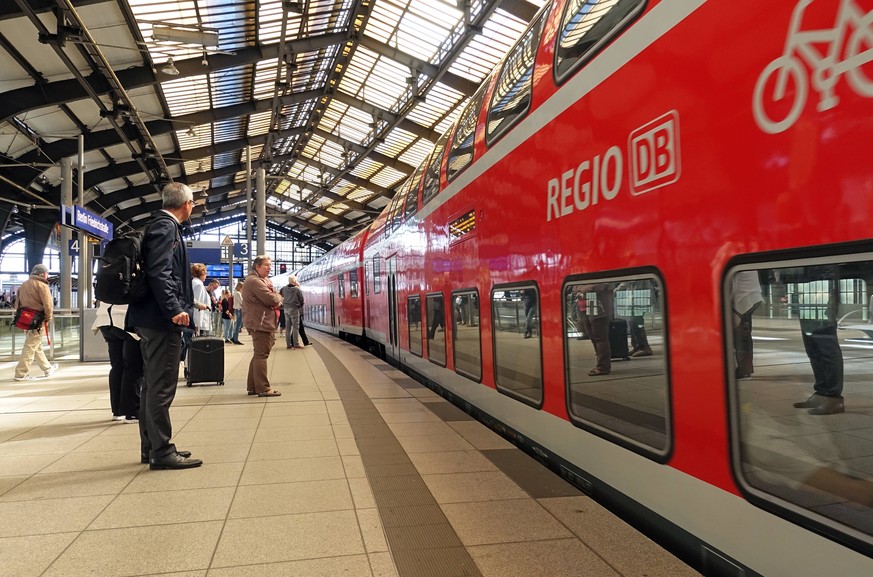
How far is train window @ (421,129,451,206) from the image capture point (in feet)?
21.2

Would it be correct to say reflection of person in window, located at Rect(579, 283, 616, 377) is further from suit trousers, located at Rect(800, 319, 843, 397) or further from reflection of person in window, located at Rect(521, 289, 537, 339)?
suit trousers, located at Rect(800, 319, 843, 397)

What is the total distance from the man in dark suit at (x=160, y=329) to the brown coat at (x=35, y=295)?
5.15 m

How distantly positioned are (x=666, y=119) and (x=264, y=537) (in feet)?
8.21

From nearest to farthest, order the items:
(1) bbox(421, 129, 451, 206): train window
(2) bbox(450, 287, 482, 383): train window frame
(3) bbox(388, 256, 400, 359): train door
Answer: (2) bbox(450, 287, 482, 383): train window frame, (1) bbox(421, 129, 451, 206): train window, (3) bbox(388, 256, 400, 359): train door

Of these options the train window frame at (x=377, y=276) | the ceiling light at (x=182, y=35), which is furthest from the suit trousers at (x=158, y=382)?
the ceiling light at (x=182, y=35)

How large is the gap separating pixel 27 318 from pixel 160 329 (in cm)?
534

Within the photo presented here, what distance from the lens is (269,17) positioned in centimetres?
1377

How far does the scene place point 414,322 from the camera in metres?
7.78

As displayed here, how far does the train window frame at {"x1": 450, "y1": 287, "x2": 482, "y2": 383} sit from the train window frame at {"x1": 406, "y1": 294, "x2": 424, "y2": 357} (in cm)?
154

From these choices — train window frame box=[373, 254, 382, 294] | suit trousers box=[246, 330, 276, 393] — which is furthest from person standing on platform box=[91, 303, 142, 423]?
train window frame box=[373, 254, 382, 294]

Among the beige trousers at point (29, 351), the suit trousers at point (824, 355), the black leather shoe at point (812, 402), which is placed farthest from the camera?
the beige trousers at point (29, 351)

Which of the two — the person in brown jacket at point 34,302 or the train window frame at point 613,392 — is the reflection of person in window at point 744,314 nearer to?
the train window frame at point 613,392

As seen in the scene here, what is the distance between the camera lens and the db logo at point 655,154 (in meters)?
2.24

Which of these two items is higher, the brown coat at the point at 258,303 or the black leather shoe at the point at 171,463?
the brown coat at the point at 258,303
